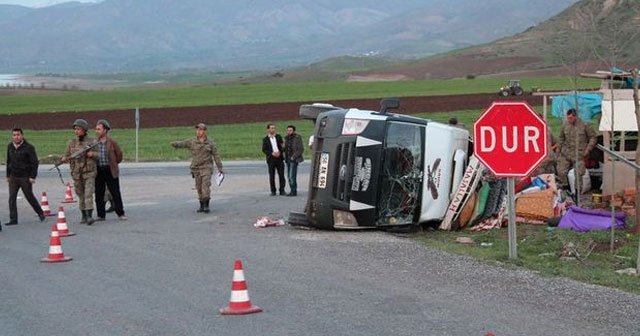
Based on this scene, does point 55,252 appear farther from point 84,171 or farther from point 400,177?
point 400,177

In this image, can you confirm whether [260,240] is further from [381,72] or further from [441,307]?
[381,72]

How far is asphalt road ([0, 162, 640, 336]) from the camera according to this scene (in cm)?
903

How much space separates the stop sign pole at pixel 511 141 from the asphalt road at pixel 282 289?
1171 mm

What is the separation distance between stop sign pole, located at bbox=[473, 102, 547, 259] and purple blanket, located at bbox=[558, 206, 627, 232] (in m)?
2.59

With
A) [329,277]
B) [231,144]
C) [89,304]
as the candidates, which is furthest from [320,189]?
[231,144]

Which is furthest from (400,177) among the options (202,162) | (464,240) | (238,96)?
(238,96)

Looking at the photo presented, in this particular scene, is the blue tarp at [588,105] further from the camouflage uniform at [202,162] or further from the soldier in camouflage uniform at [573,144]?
the camouflage uniform at [202,162]

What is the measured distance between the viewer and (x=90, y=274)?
12.2 m

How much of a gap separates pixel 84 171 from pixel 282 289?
805cm

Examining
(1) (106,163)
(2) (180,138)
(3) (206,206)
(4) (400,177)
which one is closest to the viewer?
(4) (400,177)

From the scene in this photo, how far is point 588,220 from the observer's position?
1498cm

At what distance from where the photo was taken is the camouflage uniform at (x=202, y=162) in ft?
64.2

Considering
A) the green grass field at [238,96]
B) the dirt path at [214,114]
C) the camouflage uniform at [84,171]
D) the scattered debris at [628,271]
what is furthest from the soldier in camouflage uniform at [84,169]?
the green grass field at [238,96]

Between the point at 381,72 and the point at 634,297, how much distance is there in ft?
449
